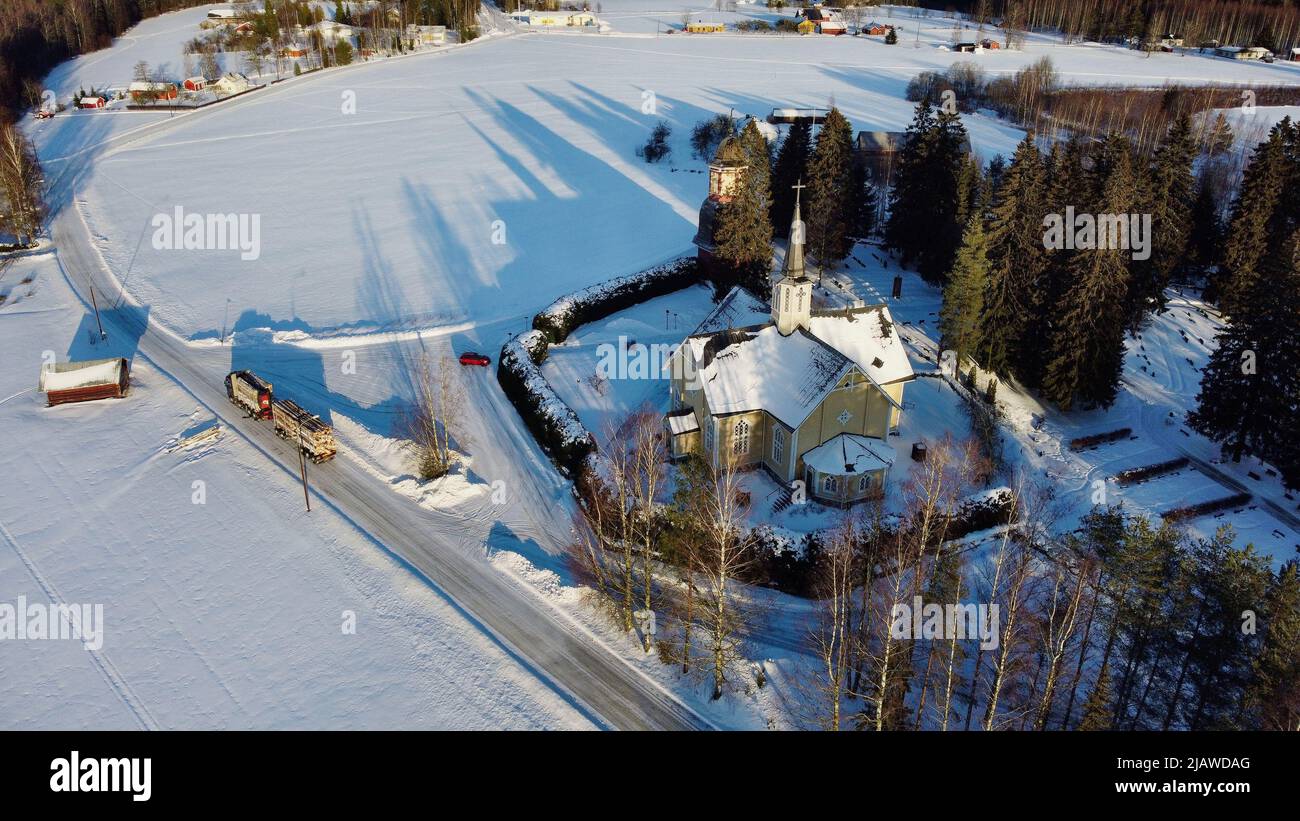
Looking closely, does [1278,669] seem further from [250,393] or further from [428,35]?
[428,35]

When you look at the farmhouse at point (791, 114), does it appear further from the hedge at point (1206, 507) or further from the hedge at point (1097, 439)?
the hedge at point (1206, 507)

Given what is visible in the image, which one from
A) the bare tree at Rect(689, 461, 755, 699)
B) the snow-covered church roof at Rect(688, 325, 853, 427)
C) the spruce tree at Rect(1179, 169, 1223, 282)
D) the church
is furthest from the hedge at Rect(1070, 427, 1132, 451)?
the spruce tree at Rect(1179, 169, 1223, 282)

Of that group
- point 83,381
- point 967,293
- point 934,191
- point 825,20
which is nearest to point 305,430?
point 83,381

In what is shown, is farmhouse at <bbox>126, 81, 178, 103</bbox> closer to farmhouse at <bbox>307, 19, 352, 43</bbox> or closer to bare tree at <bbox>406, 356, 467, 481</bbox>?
farmhouse at <bbox>307, 19, 352, 43</bbox>

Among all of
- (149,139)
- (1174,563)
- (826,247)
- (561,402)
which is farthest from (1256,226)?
(149,139)

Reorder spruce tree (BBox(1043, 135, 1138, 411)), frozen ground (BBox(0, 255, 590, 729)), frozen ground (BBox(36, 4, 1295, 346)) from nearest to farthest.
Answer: frozen ground (BBox(0, 255, 590, 729))
spruce tree (BBox(1043, 135, 1138, 411))
frozen ground (BBox(36, 4, 1295, 346))

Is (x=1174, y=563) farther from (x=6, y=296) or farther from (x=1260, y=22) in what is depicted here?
(x=1260, y=22)
